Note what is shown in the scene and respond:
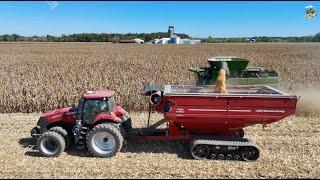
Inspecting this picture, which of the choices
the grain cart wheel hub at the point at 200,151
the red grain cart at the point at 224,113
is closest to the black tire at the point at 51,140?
the red grain cart at the point at 224,113

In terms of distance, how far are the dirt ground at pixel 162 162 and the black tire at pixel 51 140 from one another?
0.16 meters

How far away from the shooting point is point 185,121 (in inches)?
344

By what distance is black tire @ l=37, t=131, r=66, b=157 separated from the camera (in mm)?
8742

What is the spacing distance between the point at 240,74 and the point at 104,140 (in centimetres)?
786

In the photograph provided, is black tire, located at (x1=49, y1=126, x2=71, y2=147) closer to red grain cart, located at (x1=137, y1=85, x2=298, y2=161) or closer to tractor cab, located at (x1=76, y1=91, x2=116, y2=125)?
tractor cab, located at (x1=76, y1=91, x2=116, y2=125)

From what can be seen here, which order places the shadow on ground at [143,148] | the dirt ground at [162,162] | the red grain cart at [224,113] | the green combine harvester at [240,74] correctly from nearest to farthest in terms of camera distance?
the dirt ground at [162,162] < the red grain cart at [224,113] < the shadow on ground at [143,148] < the green combine harvester at [240,74]

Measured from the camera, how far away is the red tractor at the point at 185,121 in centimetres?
844

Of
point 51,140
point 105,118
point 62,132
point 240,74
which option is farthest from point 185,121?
point 240,74

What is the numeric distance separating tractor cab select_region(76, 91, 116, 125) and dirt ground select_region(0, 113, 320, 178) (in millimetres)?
922

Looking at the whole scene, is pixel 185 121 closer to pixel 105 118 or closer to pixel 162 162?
pixel 162 162

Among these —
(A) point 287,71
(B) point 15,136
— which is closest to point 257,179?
(B) point 15,136

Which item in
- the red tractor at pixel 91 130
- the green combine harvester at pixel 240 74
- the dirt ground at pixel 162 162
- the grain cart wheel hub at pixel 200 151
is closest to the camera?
the dirt ground at pixel 162 162

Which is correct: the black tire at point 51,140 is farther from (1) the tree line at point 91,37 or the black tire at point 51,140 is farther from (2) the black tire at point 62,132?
(1) the tree line at point 91,37

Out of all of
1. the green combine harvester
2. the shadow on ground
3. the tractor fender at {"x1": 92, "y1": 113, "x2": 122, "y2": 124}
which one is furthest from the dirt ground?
the green combine harvester
